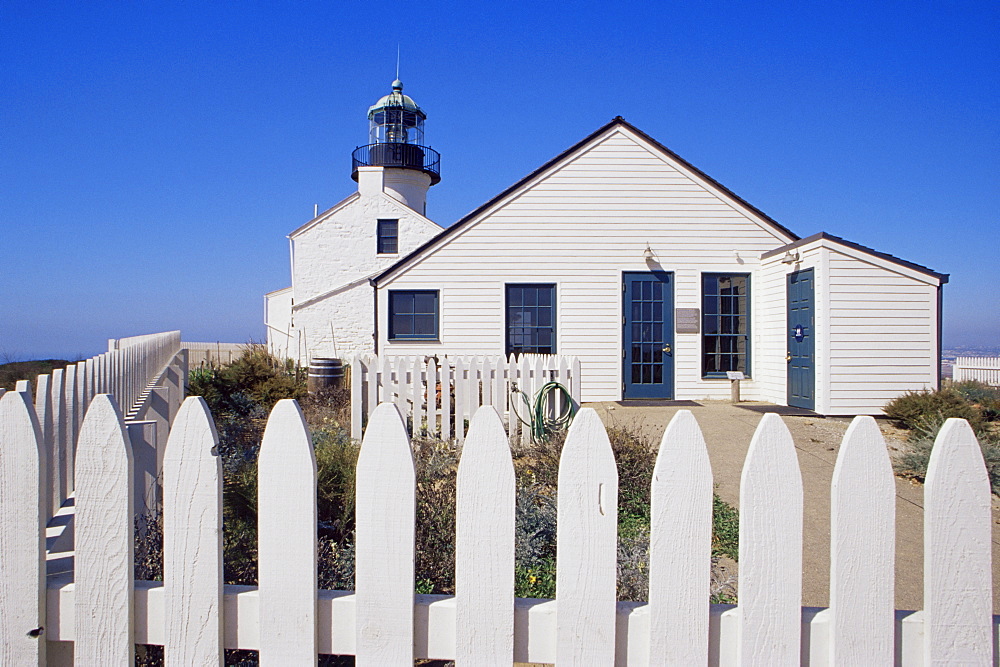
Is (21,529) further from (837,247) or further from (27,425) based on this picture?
(837,247)

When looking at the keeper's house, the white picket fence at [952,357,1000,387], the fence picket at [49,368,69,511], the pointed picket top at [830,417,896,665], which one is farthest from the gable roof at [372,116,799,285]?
the white picket fence at [952,357,1000,387]

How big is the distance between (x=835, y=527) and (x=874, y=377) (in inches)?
394

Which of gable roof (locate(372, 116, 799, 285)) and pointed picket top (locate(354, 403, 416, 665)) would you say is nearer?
pointed picket top (locate(354, 403, 416, 665))

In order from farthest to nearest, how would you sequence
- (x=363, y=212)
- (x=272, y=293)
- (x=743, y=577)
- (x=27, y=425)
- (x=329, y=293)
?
(x=272, y=293) < (x=363, y=212) < (x=329, y=293) < (x=27, y=425) < (x=743, y=577)

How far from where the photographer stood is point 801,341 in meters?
10.7

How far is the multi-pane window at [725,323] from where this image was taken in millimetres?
12320

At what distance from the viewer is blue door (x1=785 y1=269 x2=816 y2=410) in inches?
407

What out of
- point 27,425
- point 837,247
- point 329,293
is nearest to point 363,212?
point 329,293

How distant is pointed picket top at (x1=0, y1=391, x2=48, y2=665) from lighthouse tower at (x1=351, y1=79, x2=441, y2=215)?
87.2 ft

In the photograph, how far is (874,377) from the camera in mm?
10164

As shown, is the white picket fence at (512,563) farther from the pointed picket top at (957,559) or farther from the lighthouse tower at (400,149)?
the lighthouse tower at (400,149)

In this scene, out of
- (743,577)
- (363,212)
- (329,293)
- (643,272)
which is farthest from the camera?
(363,212)

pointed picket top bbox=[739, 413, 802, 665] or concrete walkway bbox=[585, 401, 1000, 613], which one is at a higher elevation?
pointed picket top bbox=[739, 413, 802, 665]

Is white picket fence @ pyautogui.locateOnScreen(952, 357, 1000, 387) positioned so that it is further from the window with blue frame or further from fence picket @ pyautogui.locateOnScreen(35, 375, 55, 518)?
fence picket @ pyautogui.locateOnScreen(35, 375, 55, 518)
